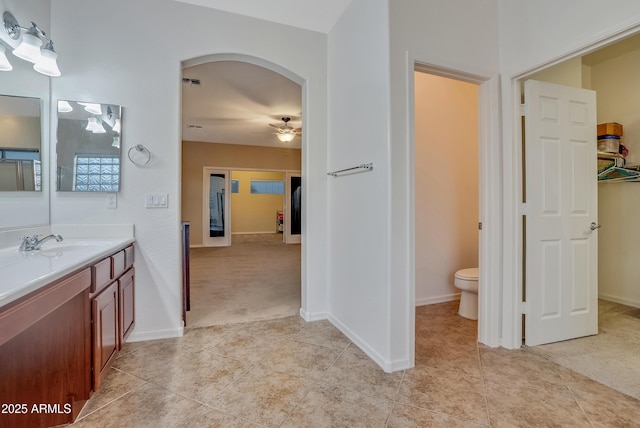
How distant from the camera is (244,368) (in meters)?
1.98

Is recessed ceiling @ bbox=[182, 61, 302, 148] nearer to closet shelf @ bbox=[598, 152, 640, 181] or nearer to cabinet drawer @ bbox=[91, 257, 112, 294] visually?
A: cabinet drawer @ bbox=[91, 257, 112, 294]

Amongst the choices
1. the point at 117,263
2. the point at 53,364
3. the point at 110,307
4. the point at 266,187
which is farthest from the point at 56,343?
the point at 266,187

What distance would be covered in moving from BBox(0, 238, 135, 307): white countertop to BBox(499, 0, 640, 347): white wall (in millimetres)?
2663

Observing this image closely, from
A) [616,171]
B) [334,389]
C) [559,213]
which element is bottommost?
[334,389]

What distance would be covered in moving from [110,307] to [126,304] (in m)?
0.35

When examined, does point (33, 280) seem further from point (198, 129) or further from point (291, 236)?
point (291, 236)

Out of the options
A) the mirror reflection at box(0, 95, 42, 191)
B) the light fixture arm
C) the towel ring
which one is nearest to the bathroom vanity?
the mirror reflection at box(0, 95, 42, 191)

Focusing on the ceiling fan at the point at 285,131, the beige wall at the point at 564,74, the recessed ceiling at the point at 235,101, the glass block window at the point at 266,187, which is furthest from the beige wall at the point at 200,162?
the beige wall at the point at 564,74

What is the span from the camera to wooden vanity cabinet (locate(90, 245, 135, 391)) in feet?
5.18

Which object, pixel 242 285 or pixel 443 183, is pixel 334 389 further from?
pixel 242 285

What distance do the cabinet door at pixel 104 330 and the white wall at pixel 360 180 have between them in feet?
5.34

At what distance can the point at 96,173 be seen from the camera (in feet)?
7.52

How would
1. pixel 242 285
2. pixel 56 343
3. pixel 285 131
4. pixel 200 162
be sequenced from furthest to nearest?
pixel 200 162, pixel 285 131, pixel 242 285, pixel 56 343

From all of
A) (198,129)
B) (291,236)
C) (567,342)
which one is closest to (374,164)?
(567,342)
